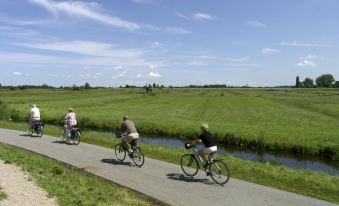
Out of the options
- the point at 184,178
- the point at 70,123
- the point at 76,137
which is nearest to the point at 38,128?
the point at 70,123

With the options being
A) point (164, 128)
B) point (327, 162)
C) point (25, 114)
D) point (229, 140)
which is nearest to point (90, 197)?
point (327, 162)

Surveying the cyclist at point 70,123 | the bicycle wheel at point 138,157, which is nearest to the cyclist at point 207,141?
the bicycle wheel at point 138,157

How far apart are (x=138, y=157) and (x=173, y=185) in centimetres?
396

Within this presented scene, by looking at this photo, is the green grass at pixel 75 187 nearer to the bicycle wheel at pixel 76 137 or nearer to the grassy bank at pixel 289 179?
the grassy bank at pixel 289 179

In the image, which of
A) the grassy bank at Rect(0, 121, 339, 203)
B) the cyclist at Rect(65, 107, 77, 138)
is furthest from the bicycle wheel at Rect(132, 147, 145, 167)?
the cyclist at Rect(65, 107, 77, 138)

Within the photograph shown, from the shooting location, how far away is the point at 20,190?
41.2 ft

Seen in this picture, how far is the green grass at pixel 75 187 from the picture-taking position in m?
12.2

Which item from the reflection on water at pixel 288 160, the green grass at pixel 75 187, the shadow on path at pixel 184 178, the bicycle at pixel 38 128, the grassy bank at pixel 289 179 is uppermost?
the bicycle at pixel 38 128

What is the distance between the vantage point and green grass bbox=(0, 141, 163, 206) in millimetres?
12188

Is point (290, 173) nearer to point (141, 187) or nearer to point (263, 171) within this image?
point (263, 171)

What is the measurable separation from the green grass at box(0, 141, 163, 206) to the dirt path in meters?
0.25

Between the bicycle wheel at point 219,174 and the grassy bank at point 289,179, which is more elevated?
the bicycle wheel at point 219,174

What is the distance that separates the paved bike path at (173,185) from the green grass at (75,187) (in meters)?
0.63

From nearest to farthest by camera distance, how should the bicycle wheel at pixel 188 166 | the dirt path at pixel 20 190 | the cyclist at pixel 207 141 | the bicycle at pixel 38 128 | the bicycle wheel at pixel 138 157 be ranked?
the dirt path at pixel 20 190 → the cyclist at pixel 207 141 → the bicycle wheel at pixel 188 166 → the bicycle wheel at pixel 138 157 → the bicycle at pixel 38 128
